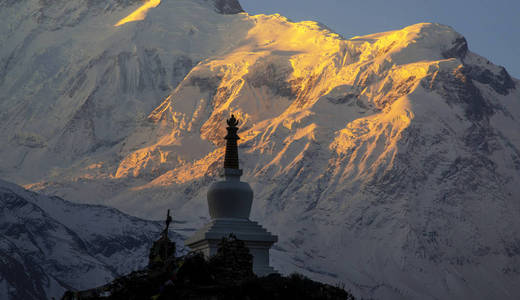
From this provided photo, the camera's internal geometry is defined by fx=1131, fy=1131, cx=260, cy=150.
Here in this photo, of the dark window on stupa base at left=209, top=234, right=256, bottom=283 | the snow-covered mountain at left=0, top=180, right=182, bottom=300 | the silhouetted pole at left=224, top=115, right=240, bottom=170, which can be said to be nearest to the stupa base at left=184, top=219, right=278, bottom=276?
the silhouetted pole at left=224, top=115, right=240, bottom=170

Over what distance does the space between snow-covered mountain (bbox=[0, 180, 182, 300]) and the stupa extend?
11417 cm

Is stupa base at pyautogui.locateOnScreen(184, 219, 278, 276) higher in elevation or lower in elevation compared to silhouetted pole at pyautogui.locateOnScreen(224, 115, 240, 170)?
lower

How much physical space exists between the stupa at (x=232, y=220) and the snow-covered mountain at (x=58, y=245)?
375 feet

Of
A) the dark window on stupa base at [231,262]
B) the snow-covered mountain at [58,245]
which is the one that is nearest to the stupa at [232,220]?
the dark window on stupa base at [231,262]

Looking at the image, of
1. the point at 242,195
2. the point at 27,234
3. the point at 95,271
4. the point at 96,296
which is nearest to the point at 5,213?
the point at 27,234

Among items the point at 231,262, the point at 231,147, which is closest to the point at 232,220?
the point at 231,147

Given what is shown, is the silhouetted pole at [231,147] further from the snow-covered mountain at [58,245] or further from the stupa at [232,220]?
the snow-covered mountain at [58,245]

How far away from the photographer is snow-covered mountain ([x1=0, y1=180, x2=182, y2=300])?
16100cm

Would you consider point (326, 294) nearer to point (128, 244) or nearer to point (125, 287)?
point (125, 287)

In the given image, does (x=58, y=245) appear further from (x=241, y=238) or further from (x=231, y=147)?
(x=241, y=238)

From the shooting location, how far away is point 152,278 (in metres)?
27.6

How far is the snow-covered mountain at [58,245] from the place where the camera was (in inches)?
6339

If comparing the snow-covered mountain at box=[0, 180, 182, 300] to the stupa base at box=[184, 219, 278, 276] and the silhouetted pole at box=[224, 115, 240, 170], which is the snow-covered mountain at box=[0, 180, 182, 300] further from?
the stupa base at box=[184, 219, 278, 276]

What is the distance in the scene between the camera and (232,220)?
4244cm
